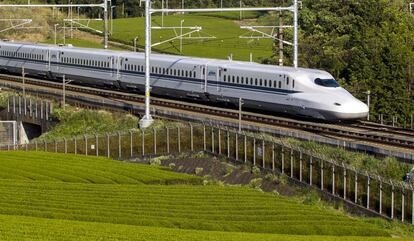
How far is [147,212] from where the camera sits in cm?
4056

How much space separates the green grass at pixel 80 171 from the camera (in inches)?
2046

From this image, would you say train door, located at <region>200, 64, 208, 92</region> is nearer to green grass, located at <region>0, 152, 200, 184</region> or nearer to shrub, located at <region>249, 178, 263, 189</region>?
green grass, located at <region>0, 152, 200, 184</region>

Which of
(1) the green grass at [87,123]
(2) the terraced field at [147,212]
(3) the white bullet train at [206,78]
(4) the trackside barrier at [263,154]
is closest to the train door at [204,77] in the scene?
(3) the white bullet train at [206,78]

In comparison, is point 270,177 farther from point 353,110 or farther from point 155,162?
point 155,162

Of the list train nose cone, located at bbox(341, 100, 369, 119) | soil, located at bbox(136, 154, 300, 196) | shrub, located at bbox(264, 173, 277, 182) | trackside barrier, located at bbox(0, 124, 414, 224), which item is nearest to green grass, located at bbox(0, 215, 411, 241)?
trackside barrier, located at bbox(0, 124, 414, 224)

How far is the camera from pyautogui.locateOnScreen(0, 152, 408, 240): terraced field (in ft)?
114

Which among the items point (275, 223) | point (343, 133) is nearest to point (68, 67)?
Answer: point (343, 133)

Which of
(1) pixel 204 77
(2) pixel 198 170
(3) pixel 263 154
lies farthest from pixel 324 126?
(1) pixel 204 77

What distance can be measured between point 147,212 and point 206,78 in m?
33.1

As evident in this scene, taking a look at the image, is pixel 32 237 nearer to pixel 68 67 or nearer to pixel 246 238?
pixel 246 238

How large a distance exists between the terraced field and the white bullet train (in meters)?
11.5

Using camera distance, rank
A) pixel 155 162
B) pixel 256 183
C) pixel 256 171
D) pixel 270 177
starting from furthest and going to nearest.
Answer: pixel 155 162 < pixel 256 171 < pixel 256 183 < pixel 270 177

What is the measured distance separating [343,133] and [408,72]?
91.4 feet

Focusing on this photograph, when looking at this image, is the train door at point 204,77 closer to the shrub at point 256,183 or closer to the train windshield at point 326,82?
the train windshield at point 326,82
